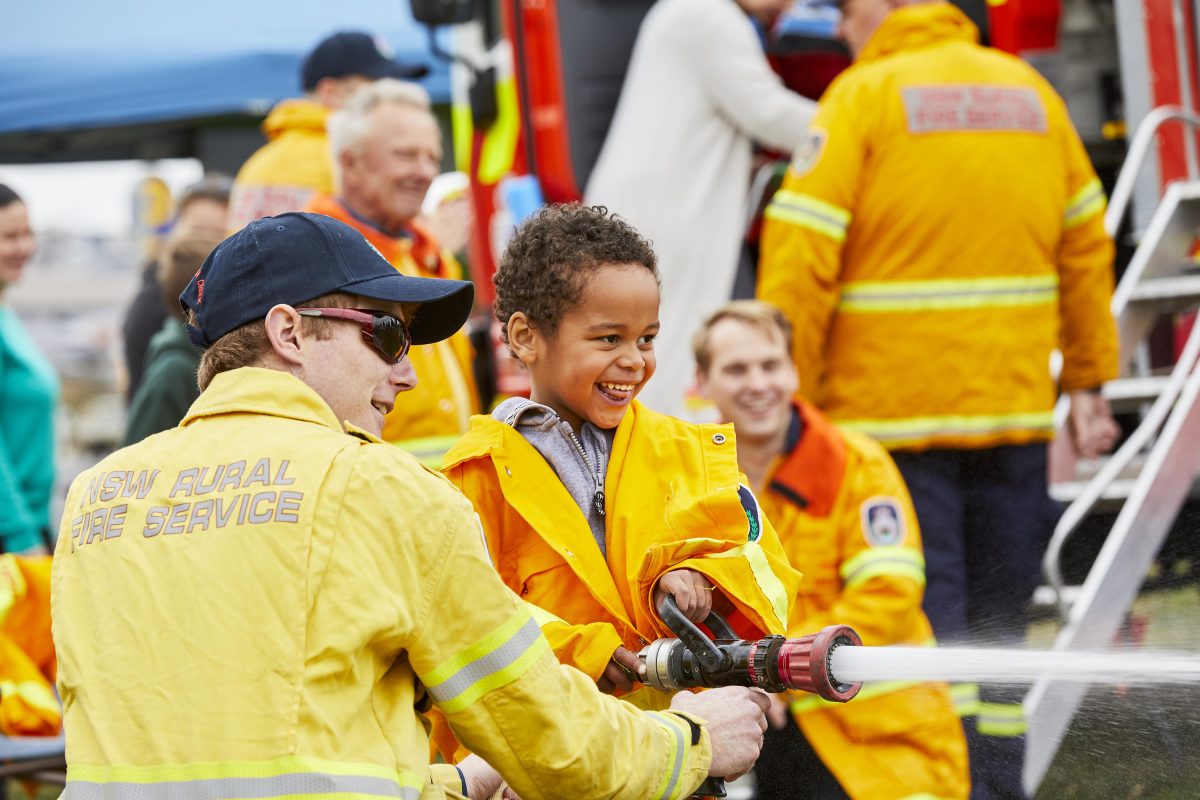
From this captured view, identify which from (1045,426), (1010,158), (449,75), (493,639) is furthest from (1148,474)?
(449,75)

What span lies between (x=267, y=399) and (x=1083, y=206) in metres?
3.00

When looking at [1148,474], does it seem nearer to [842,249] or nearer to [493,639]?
[842,249]

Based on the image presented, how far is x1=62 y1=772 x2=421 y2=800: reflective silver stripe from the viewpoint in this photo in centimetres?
186

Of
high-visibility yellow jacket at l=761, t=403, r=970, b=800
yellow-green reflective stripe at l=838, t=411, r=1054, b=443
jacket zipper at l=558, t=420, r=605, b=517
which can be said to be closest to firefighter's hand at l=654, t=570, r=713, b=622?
jacket zipper at l=558, t=420, r=605, b=517

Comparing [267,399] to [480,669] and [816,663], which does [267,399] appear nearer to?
[480,669]

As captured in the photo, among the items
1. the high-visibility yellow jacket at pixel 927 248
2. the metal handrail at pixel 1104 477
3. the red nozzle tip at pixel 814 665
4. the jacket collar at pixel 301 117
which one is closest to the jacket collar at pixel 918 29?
the high-visibility yellow jacket at pixel 927 248

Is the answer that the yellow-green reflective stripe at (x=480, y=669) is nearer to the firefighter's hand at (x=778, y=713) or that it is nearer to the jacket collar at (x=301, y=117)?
the firefighter's hand at (x=778, y=713)

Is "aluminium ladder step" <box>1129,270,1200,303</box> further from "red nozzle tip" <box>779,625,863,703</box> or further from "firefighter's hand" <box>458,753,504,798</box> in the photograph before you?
"firefighter's hand" <box>458,753,504,798</box>

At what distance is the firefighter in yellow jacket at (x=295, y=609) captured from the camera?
1886 millimetres

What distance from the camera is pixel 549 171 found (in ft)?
18.6

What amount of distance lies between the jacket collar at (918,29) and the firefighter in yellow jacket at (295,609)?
2.60 meters

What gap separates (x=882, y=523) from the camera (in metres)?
3.63

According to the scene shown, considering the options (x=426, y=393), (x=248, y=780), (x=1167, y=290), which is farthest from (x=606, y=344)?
(x=1167, y=290)

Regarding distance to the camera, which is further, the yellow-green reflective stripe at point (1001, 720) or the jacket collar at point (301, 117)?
the jacket collar at point (301, 117)
